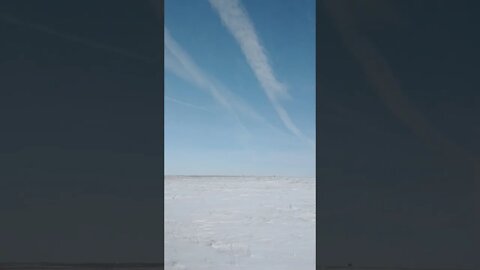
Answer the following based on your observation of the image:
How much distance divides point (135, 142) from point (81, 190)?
267mm

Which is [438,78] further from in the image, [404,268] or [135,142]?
[135,142]

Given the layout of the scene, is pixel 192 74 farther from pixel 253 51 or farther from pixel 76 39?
pixel 76 39

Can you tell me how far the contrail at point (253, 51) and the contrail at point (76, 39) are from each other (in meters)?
0.64

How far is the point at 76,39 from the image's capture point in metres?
1.42

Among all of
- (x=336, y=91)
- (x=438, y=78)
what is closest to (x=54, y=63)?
(x=336, y=91)

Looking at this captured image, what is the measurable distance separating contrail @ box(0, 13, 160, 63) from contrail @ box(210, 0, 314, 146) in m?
0.64

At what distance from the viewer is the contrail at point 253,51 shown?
1931 millimetres

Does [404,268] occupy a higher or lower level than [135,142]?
lower

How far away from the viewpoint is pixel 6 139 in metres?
1.43

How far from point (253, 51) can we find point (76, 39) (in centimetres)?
106

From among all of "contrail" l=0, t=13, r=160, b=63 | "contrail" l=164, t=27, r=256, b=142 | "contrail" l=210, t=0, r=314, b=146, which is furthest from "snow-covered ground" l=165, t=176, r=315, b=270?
"contrail" l=0, t=13, r=160, b=63

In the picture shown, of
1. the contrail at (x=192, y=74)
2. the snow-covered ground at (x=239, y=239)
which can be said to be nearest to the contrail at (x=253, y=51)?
the contrail at (x=192, y=74)

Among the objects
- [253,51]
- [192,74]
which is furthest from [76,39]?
[253,51]

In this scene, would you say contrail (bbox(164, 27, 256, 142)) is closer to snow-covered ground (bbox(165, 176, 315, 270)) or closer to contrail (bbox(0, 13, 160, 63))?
contrail (bbox(0, 13, 160, 63))
